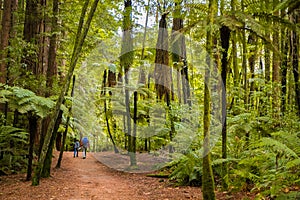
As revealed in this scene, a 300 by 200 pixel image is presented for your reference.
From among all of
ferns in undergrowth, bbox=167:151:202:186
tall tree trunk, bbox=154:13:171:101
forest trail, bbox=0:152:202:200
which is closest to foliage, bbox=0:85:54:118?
forest trail, bbox=0:152:202:200

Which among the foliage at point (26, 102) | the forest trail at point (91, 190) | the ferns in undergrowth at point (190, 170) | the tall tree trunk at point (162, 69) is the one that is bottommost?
the forest trail at point (91, 190)

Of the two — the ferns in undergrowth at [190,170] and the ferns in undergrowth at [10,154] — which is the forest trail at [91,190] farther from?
the ferns in undergrowth at [10,154]

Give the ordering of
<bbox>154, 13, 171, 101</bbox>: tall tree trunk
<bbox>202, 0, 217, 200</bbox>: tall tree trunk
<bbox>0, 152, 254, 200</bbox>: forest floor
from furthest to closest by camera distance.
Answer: <bbox>154, 13, 171, 101</bbox>: tall tree trunk → <bbox>0, 152, 254, 200</bbox>: forest floor → <bbox>202, 0, 217, 200</bbox>: tall tree trunk

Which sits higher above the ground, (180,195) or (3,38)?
(3,38)

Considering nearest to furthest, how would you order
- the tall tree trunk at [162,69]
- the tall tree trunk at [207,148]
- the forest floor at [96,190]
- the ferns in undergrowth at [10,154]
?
the tall tree trunk at [207,148] < the forest floor at [96,190] < the ferns in undergrowth at [10,154] < the tall tree trunk at [162,69]

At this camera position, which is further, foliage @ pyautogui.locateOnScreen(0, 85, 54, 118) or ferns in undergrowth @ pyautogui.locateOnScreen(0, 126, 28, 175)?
ferns in undergrowth @ pyautogui.locateOnScreen(0, 126, 28, 175)

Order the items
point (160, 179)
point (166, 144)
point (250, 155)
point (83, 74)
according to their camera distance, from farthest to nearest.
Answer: point (83, 74)
point (166, 144)
point (160, 179)
point (250, 155)

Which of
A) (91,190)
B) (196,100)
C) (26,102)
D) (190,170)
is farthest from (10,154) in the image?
(196,100)

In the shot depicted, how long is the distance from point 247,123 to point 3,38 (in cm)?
656

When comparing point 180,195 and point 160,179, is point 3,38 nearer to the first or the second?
point 160,179

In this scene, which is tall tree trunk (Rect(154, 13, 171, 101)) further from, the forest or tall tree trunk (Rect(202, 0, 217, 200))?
tall tree trunk (Rect(202, 0, 217, 200))

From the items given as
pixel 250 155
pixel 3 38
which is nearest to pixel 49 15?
pixel 3 38

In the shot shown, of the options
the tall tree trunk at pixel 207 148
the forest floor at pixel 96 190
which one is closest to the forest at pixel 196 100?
the tall tree trunk at pixel 207 148

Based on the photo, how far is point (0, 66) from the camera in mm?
7848
